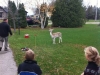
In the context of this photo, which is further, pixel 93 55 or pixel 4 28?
pixel 4 28

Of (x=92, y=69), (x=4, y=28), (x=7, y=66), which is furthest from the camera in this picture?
(x=4, y=28)

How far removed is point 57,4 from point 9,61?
1377 inches

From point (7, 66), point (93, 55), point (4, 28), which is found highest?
point (93, 55)

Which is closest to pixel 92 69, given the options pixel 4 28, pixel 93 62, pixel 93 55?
pixel 93 62

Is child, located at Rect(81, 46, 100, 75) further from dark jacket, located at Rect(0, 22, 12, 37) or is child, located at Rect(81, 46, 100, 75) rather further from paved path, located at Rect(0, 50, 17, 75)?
dark jacket, located at Rect(0, 22, 12, 37)

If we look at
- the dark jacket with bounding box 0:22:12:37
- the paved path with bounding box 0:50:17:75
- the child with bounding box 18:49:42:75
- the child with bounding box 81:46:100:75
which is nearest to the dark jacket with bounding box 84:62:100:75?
the child with bounding box 81:46:100:75

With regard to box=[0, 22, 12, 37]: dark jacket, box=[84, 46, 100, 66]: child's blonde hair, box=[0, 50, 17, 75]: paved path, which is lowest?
box=[0, 50, 17, 75]: paved path

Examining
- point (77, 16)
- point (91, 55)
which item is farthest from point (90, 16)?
point (91, 55)

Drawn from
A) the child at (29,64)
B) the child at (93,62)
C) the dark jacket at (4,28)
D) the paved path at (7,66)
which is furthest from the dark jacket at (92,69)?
the dark jacket at (4,28)

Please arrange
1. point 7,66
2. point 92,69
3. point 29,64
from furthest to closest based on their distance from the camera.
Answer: point 7,66 → point 29,64 → point 92,69

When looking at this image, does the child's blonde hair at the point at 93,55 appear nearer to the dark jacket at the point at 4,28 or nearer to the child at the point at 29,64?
the child at the point at 29,64

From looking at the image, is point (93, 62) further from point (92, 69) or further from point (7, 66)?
point (7, 66)

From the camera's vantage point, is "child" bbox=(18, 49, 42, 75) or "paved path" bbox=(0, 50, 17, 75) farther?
"paved path" bbox=(0, 50, 17, 75)

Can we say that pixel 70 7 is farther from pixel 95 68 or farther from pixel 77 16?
pixel 95 68
